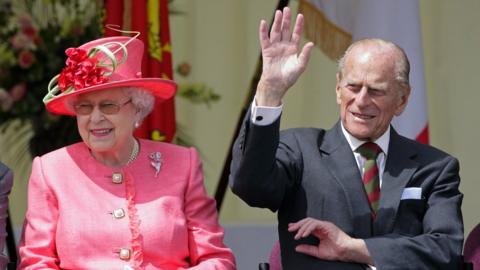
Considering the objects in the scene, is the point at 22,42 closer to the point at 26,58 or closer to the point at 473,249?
the point at 26,58

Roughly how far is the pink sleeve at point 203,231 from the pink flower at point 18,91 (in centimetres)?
207

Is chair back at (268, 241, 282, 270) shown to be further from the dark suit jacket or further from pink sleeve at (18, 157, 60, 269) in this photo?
pink sleeve at (18, 157, 60, 269)

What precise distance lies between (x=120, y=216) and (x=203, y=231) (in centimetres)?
→ 32

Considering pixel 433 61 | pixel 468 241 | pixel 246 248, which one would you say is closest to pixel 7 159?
pixel 246 248

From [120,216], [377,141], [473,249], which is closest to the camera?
[120,216]

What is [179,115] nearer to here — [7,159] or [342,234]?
[7,159]

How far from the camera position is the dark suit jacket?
14.0 feet

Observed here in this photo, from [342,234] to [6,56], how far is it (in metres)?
2.78

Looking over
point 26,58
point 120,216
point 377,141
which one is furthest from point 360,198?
point 26,58

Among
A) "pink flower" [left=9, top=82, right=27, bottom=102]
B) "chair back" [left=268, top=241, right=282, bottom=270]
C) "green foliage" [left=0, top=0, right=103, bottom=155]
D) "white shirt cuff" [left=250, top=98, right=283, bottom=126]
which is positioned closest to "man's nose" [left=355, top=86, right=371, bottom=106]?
"white shirt cuff" [left=250, top=98, right=283, bottom=126]

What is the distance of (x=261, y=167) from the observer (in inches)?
163

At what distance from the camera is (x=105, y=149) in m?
4.47

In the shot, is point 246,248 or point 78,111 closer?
point 78,111

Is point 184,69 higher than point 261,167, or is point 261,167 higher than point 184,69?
point 261,167
